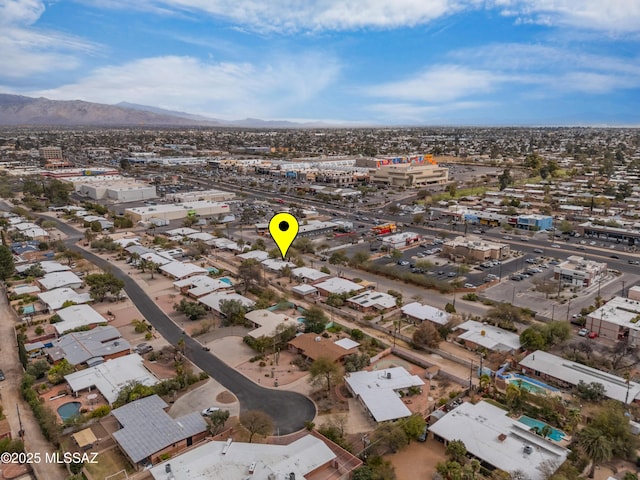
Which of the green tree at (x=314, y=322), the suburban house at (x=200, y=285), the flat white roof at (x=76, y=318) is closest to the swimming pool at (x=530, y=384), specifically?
the green tree at (x=314, y=322)

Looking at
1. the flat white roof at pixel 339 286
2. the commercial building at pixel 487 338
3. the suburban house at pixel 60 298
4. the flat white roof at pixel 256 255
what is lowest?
the suburban house at pixel 60 298

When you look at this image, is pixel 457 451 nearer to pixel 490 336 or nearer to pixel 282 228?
pixel 490 336

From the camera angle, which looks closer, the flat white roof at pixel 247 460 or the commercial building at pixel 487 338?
the flat white roof at pixel 247 460

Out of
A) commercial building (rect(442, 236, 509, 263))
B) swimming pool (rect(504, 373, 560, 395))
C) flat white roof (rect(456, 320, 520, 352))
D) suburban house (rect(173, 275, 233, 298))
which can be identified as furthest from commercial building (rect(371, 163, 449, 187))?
swimming pool (rect(504, 373, 560, 395))

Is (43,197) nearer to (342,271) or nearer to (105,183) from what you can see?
(105,183)

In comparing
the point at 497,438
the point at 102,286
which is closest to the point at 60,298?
the point at 102,286

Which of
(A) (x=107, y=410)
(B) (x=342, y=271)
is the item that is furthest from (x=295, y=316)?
(A) (x=107, y=410)

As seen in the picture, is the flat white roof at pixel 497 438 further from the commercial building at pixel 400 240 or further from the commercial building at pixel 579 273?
the commercial building at pixel 400 240
